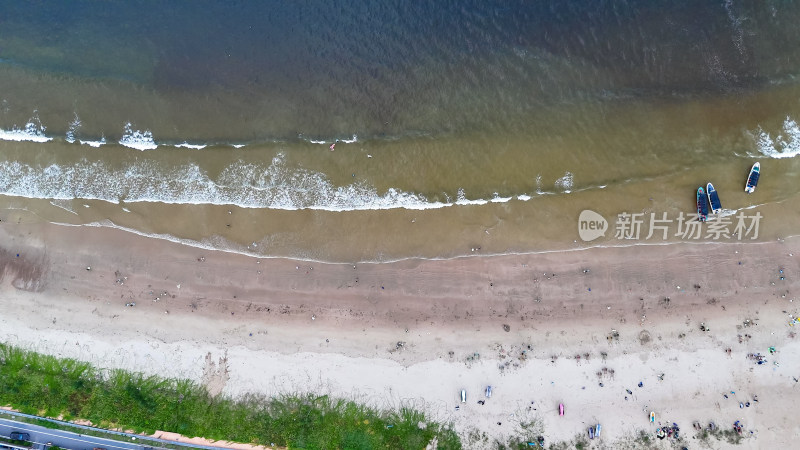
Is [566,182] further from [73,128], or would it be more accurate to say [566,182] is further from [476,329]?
[73,128]

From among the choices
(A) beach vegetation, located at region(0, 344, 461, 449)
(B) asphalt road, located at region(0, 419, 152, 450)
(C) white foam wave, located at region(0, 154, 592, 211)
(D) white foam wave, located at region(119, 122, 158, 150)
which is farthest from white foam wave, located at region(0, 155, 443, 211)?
(B) asphalt road, located at region(0, 419, 152, 450)

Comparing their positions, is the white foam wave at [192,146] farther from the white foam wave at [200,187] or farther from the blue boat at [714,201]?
the blue boat at [714,201]

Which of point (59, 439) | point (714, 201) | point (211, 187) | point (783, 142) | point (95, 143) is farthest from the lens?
point (95, 143)

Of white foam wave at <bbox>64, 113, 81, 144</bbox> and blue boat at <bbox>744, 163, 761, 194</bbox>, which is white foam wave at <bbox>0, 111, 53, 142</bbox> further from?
blue boat at <bbox>744, 163, 761, 194</bbox>

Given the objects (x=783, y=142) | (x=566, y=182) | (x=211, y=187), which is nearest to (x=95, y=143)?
(x=211, y=187)

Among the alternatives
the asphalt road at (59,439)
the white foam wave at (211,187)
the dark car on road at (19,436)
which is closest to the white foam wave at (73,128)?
the white foam wave at (211,187)

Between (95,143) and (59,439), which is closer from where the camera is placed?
(59,439)

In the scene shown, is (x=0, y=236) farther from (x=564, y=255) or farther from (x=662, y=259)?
(x=662, y=259)
